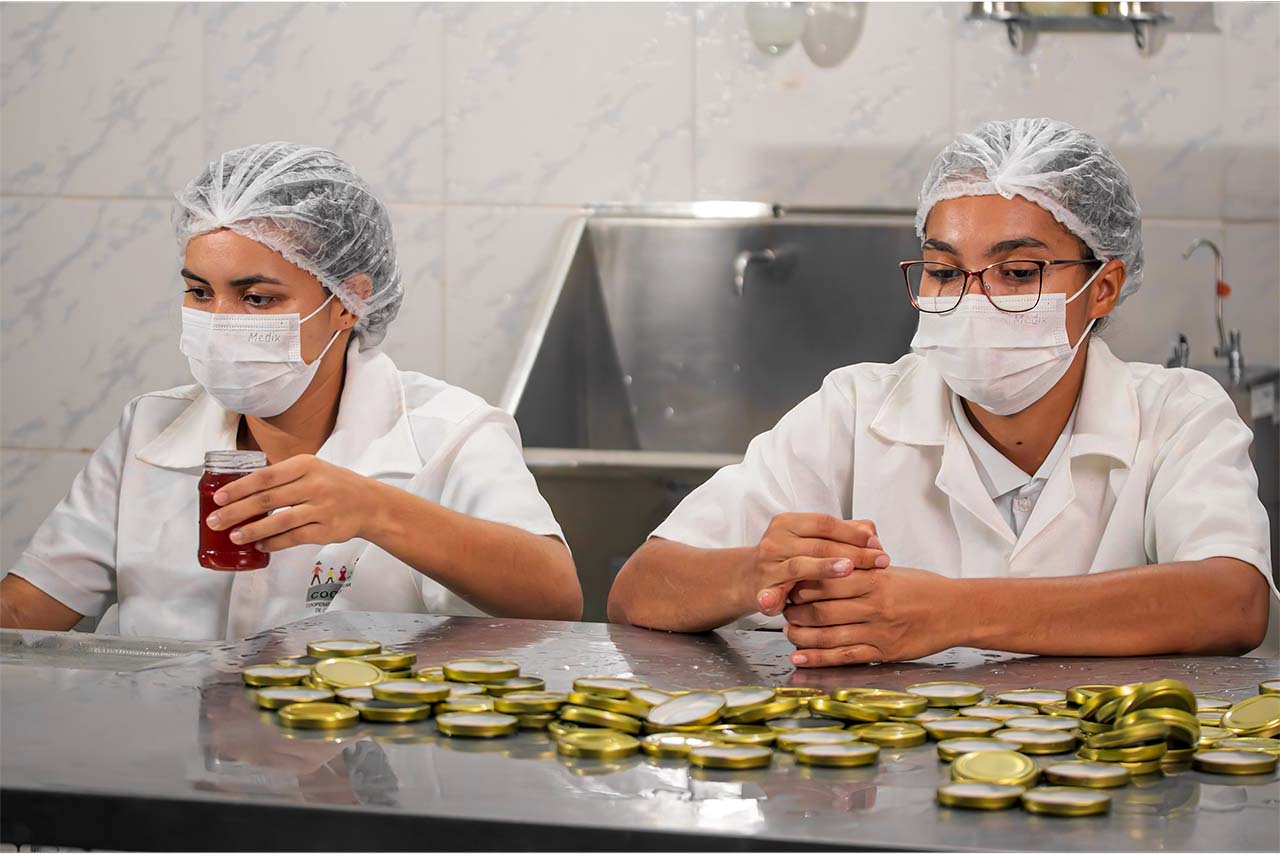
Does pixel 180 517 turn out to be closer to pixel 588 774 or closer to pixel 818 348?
pixel 588 774

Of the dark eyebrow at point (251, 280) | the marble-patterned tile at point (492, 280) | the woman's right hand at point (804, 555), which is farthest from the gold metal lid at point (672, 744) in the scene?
the marble-patterned tile at point (492, 280)

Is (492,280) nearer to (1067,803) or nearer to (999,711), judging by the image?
(999,711)

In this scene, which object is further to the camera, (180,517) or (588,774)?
(180,517)

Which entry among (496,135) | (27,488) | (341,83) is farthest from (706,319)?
(27,488)

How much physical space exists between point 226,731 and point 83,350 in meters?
2.89

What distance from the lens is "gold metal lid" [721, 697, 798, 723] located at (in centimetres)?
121

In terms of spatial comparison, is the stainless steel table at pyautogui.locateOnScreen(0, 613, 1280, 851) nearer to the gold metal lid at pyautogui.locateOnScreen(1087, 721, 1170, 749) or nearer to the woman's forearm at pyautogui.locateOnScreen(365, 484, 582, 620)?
the gold metal lid at pyautogui.locateOnScreen(1087, 721, 1170, 749)

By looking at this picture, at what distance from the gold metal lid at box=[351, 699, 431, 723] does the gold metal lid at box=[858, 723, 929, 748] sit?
14.5 inches

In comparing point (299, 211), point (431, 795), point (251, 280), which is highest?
point (299, 211)

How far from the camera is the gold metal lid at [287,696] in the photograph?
1.22m

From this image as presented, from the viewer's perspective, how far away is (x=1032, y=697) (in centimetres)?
129

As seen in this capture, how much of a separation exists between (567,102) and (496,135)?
20 cm

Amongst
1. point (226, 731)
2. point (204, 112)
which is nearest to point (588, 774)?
point (226, 731)

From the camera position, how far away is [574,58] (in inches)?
141
